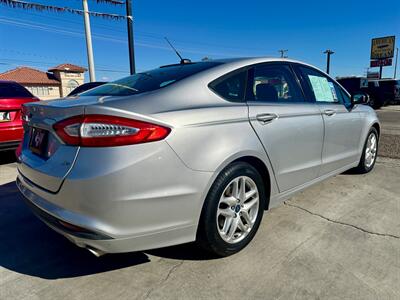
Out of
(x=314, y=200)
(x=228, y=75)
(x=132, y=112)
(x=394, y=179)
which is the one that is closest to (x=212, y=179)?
(x=132, y=112)

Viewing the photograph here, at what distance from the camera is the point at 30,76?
4747 centimetres

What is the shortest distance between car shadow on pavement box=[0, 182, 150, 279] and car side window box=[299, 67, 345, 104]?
240 centimetres

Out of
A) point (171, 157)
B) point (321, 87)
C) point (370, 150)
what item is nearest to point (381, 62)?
point (370, 150)

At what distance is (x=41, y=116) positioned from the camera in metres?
2.15

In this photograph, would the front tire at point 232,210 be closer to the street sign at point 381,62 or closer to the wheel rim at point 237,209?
the wheel rim at point 237,209

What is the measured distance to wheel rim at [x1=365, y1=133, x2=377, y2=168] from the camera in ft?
14.6

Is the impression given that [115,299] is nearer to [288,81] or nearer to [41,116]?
[41,116]

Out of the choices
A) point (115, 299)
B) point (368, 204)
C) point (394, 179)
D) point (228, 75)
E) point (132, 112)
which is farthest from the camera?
point (394, 179)

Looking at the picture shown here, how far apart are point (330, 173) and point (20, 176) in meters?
3.15

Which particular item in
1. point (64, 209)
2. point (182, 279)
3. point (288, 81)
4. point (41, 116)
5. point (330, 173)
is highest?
point (288, 81)

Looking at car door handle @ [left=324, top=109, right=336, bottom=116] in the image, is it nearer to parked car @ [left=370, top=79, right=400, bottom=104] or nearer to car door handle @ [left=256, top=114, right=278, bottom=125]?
car door handle @ [left=256, top=114, right=278, bottom=125]

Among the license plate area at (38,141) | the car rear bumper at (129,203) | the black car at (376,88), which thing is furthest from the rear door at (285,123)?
the black car at (376,88)

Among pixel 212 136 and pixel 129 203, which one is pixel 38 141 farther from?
pixel 212 136

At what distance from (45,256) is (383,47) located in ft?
163
